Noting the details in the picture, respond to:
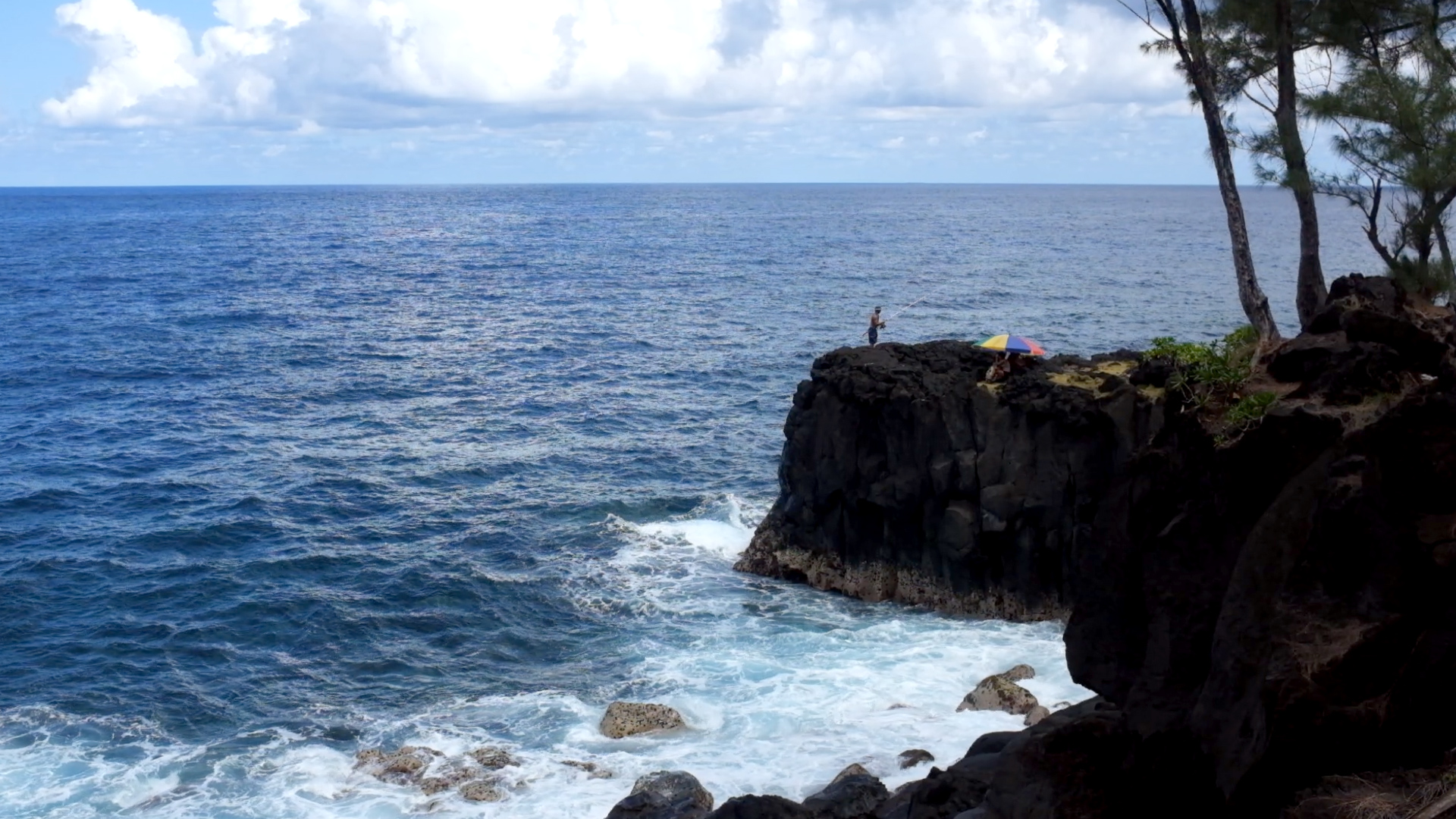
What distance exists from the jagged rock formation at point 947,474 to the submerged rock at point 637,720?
32.8ft

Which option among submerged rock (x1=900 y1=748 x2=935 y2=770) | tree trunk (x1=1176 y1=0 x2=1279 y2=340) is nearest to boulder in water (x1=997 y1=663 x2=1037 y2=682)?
submerged rock (x1=900 y1=748 x2=935 y2=770)

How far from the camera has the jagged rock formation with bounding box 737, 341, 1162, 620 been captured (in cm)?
3488

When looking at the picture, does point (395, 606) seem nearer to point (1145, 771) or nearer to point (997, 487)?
point (997, 487)

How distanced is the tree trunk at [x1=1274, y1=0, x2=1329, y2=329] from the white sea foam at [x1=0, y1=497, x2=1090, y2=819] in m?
12.1

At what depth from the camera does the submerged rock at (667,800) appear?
22.6m

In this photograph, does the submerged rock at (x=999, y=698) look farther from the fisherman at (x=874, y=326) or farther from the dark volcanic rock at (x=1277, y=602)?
the fisherman at (x=874, y=326)

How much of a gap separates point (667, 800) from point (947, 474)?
54.0 ft

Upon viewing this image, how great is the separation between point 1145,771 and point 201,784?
20.8 metres

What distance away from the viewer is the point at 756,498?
47.2m

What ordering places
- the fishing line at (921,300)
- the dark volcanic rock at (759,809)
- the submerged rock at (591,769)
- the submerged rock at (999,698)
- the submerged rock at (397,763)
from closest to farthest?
the dark volcanic rock at (759,809)
the submerged rock at (591,769)
the submerged rock at (397,763)
the submerged rock at (999,698)
the fishing line at (921,300)

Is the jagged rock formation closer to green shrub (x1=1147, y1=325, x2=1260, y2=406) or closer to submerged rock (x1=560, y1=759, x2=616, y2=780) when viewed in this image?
submerged rock (x1=560, y1=759, x2=616, y2=780)

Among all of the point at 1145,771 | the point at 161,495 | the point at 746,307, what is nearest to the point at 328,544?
the point at 161,495

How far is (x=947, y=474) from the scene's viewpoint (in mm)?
36719

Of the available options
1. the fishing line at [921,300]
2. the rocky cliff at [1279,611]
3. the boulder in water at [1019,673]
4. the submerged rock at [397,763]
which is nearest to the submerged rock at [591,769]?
the submerged rock at [397,763]
